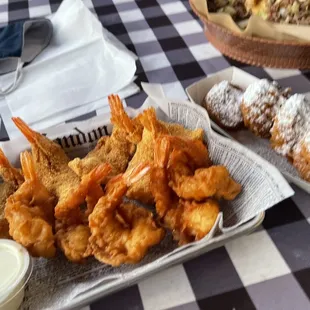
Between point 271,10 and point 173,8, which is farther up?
point 271,10

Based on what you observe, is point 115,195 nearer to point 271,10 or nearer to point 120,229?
point 120,229

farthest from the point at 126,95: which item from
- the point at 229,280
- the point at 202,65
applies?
the point at 229,280

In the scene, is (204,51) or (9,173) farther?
(204,51)

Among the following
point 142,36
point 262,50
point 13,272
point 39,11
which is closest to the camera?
point 13,272

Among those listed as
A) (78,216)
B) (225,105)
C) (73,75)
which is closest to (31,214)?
(78,216)

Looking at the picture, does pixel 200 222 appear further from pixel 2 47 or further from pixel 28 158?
pixel 2 47

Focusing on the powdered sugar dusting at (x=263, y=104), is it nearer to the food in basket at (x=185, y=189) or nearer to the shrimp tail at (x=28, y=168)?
the food in basket at (x=185, y=189)

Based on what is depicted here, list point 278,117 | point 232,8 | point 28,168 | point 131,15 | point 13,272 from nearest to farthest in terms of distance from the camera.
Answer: point 13,272
point 28,168
point 278,117
point 232,8
point 131,15
